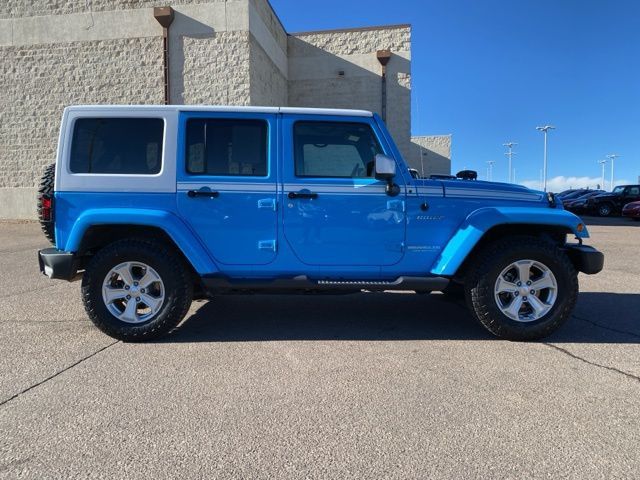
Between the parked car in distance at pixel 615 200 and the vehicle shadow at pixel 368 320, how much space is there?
22.0 meters

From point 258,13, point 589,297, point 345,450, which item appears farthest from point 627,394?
point 258,13

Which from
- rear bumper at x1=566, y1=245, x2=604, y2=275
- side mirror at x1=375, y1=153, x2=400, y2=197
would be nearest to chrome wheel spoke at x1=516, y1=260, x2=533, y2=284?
rear bumper at x1=566, y1=245, x2=604, y2=275

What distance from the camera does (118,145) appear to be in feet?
13.0

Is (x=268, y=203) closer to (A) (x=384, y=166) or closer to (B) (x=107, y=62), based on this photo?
A: (A) (x=384, y=166)

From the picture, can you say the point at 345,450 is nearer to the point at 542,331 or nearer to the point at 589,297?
the point at 542,331

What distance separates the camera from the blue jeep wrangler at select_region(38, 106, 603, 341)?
153 inches

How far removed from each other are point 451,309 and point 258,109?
3.24 m

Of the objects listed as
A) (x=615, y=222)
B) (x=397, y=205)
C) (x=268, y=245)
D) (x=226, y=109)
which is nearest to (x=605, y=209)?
(x=615, y=222)

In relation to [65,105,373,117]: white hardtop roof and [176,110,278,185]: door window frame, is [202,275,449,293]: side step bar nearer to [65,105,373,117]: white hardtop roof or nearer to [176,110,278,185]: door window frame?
[176,110,278,185]: door window frame

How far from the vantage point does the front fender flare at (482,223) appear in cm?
388

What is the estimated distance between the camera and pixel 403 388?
301 centimetres

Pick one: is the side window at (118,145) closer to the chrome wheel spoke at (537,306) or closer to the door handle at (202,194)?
the door handle at (202,194)

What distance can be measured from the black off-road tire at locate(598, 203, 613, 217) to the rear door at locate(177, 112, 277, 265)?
85.8ft

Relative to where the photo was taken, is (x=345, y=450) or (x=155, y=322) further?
(x=155, y=322)
